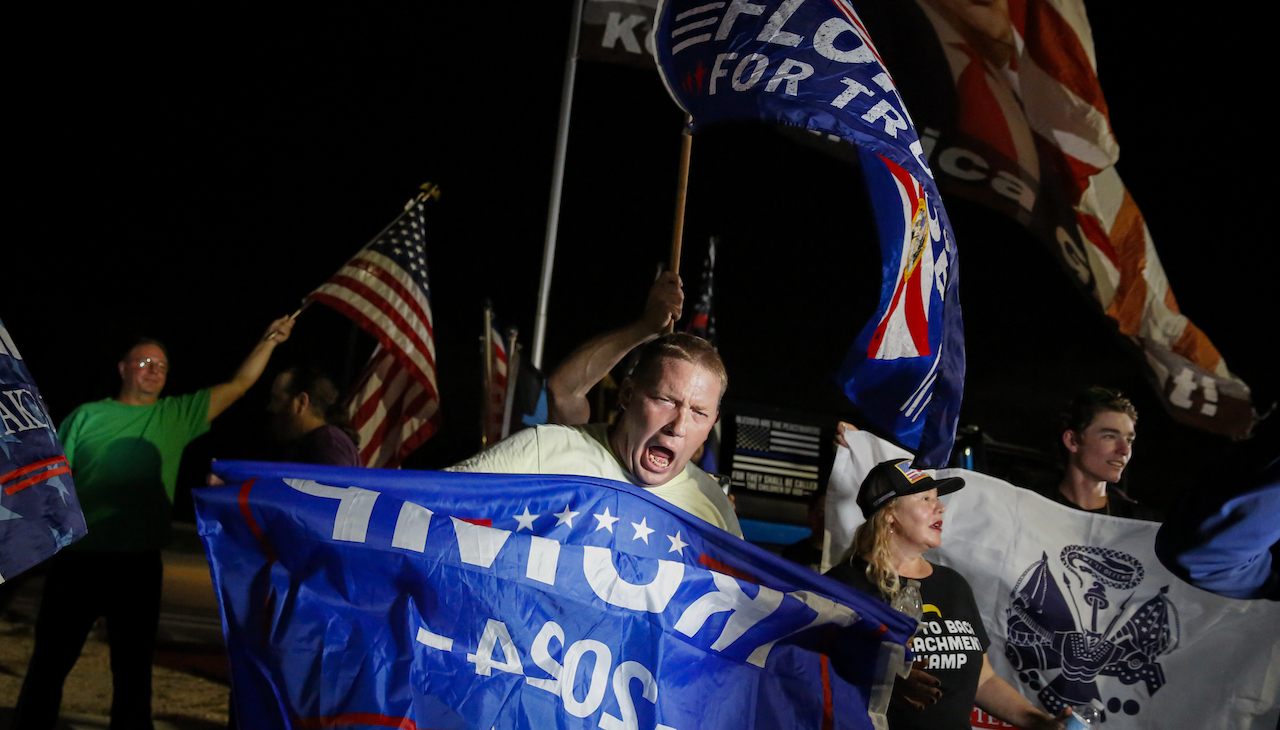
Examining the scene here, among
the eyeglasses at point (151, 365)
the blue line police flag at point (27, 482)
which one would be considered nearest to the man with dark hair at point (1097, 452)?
the blue line police flag at point (27, 482)

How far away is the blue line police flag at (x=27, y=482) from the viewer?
2.65m

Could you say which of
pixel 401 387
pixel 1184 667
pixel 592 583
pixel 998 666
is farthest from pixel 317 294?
pixel 1184 667

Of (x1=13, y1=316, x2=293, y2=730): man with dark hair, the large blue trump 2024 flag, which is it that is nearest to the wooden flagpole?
the large blue trump 2024 flag

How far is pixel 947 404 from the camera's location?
3574 millimetres

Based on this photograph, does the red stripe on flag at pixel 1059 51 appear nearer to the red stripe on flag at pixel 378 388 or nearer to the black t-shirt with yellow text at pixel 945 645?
the black t-shirt with yellow text at pixel 945 645

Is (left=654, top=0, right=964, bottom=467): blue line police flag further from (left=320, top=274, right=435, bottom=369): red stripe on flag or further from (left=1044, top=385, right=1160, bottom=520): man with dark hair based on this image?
(left=320, top=274, right=435, bottom=369): red stripe on flag

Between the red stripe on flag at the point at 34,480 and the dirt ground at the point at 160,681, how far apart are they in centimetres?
304

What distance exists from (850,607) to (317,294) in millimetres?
4916

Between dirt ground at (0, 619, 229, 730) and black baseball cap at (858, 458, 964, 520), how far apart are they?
4118 mm

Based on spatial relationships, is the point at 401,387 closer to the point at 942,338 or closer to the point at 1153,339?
the point at 942,338

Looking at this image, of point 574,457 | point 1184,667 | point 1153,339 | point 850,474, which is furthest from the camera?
point 1153,339

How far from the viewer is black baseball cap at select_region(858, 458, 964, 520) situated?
11.4ft

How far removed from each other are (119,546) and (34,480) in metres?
1.86

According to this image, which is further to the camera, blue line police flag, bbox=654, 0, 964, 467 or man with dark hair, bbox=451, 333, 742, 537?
blue line police flag, bbox=654, 0, 964, 467
